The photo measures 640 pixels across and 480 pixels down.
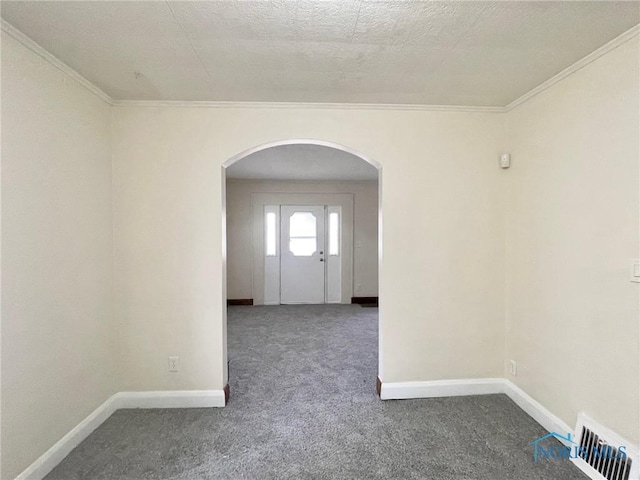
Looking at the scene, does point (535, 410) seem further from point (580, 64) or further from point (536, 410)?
point (580, 64)

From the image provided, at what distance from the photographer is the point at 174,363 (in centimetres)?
239

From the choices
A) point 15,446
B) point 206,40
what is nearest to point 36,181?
point 206,40

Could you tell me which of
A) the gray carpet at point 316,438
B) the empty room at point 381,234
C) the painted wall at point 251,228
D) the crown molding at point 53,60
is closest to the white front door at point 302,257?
the painted wall at point 251,228

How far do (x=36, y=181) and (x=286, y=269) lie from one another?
14.9 feet

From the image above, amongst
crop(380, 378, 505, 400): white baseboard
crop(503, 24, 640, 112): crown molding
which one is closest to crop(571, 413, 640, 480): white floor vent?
crop(380, 378, 505, 400): white baseboard

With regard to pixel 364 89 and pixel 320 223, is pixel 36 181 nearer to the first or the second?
pixel 364 89

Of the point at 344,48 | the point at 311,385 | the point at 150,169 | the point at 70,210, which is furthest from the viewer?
the point at 311,385

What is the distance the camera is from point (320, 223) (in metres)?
6.04

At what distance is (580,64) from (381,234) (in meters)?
1.57

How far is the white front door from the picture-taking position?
6.01 meters

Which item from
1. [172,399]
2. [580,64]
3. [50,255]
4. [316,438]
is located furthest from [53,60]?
[580,64]

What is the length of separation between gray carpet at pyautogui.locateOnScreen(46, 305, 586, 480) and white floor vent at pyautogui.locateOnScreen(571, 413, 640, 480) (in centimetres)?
9

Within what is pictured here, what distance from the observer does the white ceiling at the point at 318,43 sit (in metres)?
1.37

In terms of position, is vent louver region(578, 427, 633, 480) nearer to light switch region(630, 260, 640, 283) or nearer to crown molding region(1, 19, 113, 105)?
light switch region(630, 260, 640, 283)
